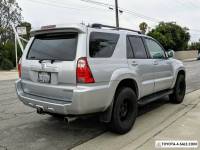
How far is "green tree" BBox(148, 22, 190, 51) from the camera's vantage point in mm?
39891

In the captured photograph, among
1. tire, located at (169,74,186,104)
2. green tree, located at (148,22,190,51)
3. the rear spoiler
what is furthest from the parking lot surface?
green tree, located at (148,22,190,51)

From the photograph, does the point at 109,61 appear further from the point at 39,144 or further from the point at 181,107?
the point at 181,107

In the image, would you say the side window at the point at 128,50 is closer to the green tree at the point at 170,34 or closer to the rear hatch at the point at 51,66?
the rear hatch at the point at 51,66

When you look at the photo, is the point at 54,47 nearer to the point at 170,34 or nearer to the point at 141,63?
the point at 141,63

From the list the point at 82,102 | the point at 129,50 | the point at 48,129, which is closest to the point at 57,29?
the point at 82,102

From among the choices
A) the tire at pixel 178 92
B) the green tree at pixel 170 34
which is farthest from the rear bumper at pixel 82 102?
the green tree at pixel 170 34

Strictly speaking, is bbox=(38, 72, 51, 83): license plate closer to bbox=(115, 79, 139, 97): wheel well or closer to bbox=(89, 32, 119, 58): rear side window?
bbox=(89, 32, 119, 58): rear side window

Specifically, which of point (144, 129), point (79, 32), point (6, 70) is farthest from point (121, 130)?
point (6, 70)

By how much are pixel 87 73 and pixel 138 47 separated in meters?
1.88

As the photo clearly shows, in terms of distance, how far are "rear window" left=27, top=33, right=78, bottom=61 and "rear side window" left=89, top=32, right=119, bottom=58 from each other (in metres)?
0.29

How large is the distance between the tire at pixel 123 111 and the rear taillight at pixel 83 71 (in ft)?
2.74

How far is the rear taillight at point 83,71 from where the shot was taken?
4172mm

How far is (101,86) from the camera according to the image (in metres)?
4.36

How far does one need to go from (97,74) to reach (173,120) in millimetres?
2391
